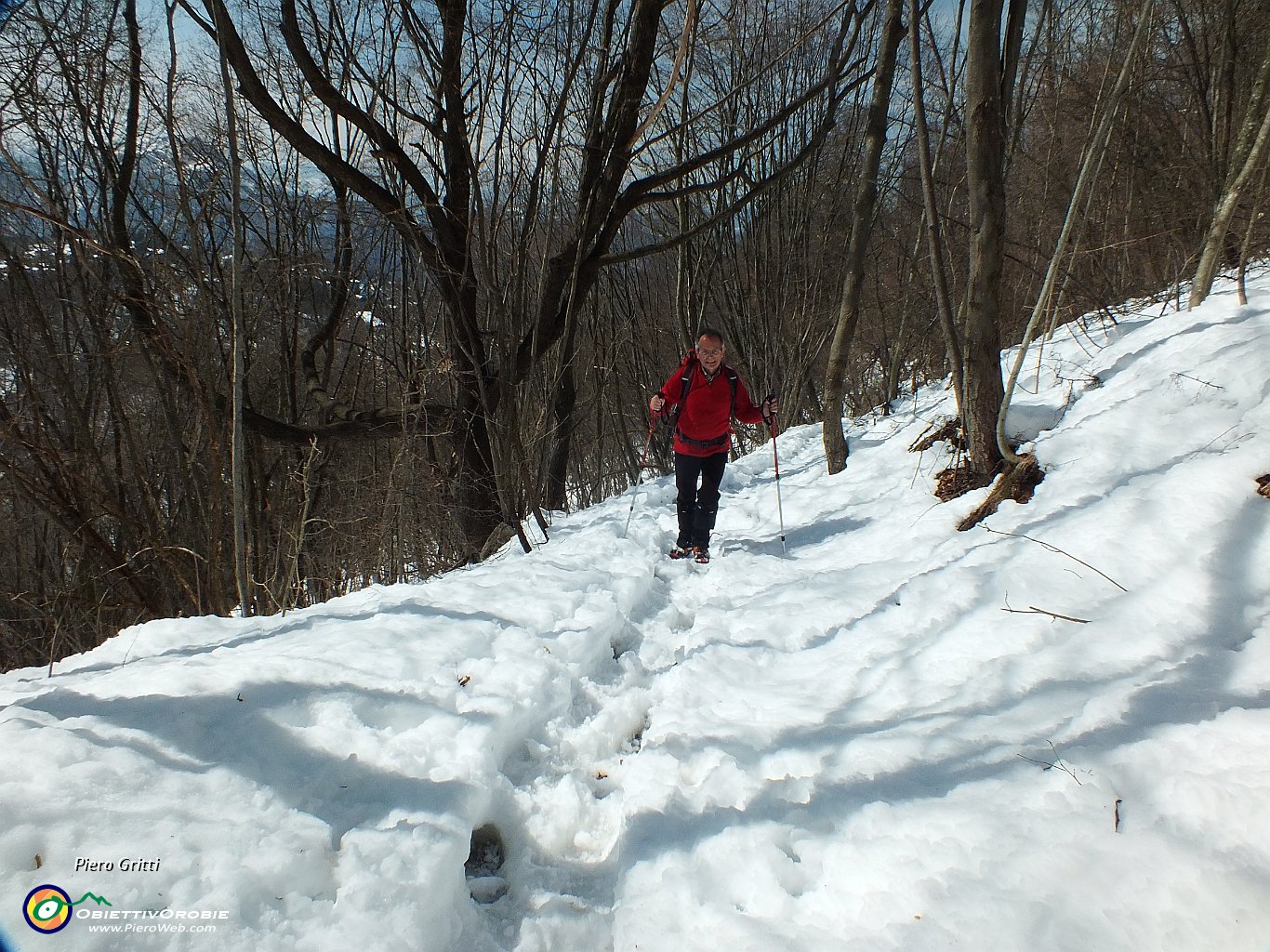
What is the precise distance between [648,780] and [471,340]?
169 inches

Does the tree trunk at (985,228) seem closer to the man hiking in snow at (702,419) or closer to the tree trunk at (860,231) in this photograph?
the man hiking in snow at (702,419)

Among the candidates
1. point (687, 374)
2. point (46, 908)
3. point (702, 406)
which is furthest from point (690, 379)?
point (46, 908)

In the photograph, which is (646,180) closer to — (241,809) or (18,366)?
(241,809)

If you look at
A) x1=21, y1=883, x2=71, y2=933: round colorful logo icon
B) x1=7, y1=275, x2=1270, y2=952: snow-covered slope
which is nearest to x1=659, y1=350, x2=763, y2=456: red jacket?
x1=7, y1=275, x2=1270, y2=952: snow-covered slope

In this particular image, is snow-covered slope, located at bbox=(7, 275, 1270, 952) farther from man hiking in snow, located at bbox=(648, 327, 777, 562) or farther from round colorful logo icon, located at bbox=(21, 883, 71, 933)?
man hiking in snow, located at bbox=(648, 327, 777, 562)

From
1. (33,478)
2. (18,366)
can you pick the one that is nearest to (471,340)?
(33,478)

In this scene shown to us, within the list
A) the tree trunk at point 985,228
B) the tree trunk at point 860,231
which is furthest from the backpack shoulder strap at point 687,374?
the tree trunk at point 860,231

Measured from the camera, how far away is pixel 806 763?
1827mm

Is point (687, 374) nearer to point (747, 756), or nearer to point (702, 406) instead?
point (702, 406)

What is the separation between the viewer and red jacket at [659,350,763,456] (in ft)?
14.9

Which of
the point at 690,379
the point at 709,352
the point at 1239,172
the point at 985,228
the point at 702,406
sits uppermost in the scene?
the point at 1239,172

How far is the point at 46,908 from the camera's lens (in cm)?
108

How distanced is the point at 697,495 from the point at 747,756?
296 centimetres

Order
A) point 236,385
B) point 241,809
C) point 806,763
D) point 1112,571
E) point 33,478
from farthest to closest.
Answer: point 33,478 → point 236,385 → point 1112,571 → point 806,763 → point 241,809
